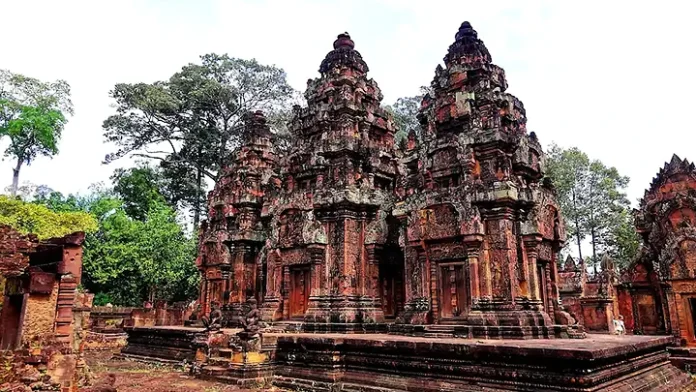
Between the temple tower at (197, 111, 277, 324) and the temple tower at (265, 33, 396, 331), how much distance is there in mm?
1458

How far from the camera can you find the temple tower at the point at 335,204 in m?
12.8

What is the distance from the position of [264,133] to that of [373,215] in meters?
6.66

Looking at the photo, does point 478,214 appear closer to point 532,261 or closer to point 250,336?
point 532,261

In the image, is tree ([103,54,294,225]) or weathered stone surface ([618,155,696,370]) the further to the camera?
tree ([103,54,294,225])

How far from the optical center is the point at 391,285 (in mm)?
13820

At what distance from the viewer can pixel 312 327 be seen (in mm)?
12383

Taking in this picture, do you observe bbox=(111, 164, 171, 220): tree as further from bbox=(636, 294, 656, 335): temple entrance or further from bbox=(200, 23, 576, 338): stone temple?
bbox=(636, 294, 656, 335): temple entrance

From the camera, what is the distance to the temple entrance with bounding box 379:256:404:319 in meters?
13.5

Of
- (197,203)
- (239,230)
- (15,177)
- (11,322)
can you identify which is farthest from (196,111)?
(11,322)

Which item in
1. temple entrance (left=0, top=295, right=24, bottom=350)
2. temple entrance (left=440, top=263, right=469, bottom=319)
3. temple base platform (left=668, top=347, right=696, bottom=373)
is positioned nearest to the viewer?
temple entrance (left=0, top=295, right=24, bottom=350)

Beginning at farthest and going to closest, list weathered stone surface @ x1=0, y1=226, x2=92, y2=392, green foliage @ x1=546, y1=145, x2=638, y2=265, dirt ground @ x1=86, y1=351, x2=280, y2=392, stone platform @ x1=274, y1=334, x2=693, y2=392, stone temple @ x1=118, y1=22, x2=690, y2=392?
1. green foliage @ x1=546, y1=145, x2=638, y2=265
2. dirt ground @ x1=86, y1=351, x2=280, y2=392
3. stone temple @ x1=118, y1=22, x2=690, y2=392
4. weathered stone surface @ x1=0, y1=226, x2=92, y2=392
5. stone platform @ x1=274, y1=334, x2=693, y2=392

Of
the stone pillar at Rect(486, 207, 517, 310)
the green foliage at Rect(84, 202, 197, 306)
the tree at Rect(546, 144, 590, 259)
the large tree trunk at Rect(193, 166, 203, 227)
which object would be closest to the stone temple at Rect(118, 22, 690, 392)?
the stone pillar at Rect(486, 207, 517, 310)

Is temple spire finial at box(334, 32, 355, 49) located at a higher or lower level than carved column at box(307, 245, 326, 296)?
higher

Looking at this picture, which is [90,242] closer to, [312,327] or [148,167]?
[148,167]
